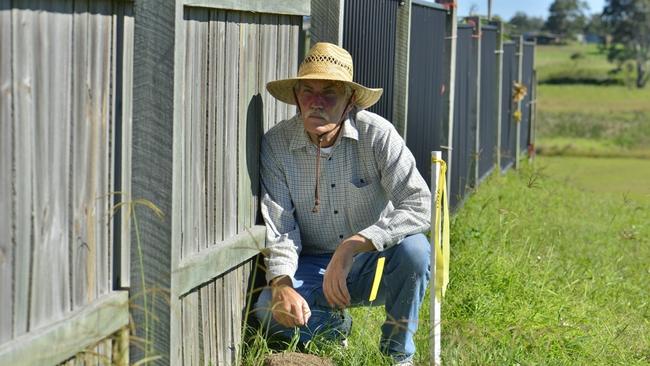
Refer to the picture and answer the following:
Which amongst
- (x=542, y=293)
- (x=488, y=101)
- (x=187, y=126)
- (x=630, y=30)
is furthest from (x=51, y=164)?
(x=630, y=30)

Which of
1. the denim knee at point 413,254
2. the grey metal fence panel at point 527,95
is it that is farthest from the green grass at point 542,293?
the grey metal fence panel at point 527,95

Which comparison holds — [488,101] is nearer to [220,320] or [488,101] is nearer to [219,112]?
[220,320]

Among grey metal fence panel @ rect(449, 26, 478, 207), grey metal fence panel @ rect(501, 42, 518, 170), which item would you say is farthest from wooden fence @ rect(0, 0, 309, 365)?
grey metal fence panel @ rect(501, 42, 518, 170)

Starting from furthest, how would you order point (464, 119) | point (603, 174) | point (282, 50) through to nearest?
point (603, 174), point (464, 119), point (282, 50)

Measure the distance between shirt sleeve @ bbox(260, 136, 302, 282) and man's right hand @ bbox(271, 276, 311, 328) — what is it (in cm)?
11

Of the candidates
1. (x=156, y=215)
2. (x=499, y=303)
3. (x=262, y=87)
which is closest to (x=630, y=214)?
(x=499, y=303)

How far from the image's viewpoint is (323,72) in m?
4.89

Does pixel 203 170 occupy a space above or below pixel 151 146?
below

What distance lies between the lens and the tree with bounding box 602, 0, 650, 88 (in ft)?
184

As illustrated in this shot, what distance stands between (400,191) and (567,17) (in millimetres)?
70222

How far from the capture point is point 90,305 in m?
3.47

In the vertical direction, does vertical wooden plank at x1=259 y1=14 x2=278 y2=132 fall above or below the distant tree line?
below

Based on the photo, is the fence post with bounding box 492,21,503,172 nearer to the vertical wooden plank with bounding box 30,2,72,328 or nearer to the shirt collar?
the shirt collar

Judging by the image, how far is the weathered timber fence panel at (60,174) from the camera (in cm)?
296
